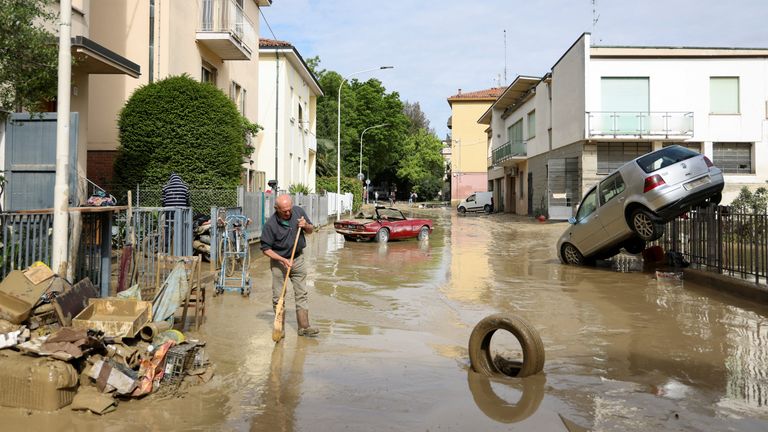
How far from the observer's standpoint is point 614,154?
1176 inches

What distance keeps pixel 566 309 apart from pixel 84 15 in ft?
34.4

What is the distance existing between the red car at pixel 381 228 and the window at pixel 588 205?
7989mm

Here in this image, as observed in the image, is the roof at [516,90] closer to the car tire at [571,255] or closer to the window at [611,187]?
the car tire at [571,255]

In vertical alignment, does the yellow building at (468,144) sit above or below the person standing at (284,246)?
above

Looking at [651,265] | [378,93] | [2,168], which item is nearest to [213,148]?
[2,168]

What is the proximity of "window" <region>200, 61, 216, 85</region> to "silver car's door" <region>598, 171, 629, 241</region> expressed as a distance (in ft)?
42.0

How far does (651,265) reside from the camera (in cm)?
1366

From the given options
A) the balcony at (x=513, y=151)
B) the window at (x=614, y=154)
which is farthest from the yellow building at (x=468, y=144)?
the window at (x=614, y=154)

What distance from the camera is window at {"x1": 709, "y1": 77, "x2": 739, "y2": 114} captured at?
29.6m

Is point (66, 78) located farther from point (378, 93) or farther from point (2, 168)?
point (378, 93)

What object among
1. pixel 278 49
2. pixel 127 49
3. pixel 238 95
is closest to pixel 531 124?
pixel 278 49

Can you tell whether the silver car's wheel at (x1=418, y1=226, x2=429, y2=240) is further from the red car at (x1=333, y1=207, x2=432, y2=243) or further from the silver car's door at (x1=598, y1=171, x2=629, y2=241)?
the silver car's door at (x1=598, y1=171, x2=629, y2=241)

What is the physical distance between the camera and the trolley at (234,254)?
998 cm

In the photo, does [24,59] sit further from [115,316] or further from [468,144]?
[468,144]
